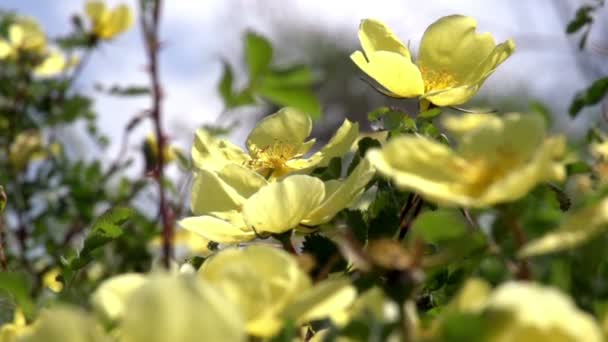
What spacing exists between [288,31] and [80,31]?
1157 cm

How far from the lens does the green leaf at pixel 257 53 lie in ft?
2.61

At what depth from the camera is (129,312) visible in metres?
0.46

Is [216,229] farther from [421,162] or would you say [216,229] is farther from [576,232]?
[576,232]

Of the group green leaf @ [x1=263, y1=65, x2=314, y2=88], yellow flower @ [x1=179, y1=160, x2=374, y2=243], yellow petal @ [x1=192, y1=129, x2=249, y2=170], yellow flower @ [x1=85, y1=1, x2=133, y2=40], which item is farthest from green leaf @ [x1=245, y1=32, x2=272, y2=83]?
yellow flower @ [x1=85, y1=1, x2=133, y2=40]

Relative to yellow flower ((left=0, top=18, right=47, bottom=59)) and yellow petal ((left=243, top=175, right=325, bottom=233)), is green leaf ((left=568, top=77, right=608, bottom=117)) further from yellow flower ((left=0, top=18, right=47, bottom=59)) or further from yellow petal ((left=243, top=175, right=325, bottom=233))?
yellow flower ((left=0, top=18, right=47, bottom=59))

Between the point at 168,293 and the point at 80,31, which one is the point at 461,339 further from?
the point at 80,31

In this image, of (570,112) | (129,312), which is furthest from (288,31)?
(129,312)

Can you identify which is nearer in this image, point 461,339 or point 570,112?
point 461,339

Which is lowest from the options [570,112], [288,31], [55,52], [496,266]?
[288,31]

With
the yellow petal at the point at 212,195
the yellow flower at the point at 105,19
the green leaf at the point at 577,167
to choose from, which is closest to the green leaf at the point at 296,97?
the yellow petal at the point at 212,195

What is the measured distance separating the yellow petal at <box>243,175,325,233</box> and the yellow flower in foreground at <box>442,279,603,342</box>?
33 cm

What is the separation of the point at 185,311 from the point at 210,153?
59cm

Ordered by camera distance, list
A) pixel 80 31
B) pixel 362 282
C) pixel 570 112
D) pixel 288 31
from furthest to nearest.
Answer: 1. pixel 288 31
2. pixel 80 31
3. pixel 570 112
4. pixel 362 282

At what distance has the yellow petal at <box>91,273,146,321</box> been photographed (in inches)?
22.0
